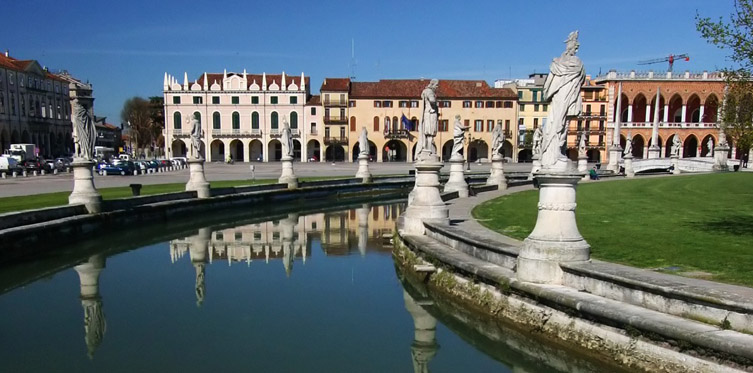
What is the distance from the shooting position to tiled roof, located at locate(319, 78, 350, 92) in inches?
2894

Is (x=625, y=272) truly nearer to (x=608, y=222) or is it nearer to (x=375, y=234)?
(x=608, y=222)

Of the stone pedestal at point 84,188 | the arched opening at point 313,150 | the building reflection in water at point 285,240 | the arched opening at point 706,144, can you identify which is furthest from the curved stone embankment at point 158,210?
the arched opening at point 706,144

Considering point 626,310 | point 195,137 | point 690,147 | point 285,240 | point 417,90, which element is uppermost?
point 417,90

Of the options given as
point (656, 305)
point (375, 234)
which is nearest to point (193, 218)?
point (375, 234)

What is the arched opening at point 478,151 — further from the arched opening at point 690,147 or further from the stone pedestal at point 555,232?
the stone pedestal at point 555,232

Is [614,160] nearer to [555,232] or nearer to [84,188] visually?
[84,188]

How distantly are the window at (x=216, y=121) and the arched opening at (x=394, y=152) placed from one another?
23136 millimetres

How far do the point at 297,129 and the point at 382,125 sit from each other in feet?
39.1

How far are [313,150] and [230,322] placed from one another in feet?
226

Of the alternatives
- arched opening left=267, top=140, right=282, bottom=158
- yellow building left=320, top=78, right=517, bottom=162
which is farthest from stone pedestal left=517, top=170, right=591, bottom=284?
arched opening left=267, top=140, right=282, bottom=158

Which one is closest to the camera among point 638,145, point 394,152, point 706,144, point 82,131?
point 82,131

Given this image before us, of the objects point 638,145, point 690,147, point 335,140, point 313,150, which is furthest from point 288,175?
point 690,147

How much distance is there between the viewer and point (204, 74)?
73812 millimetres

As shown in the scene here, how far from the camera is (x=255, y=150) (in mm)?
76625
